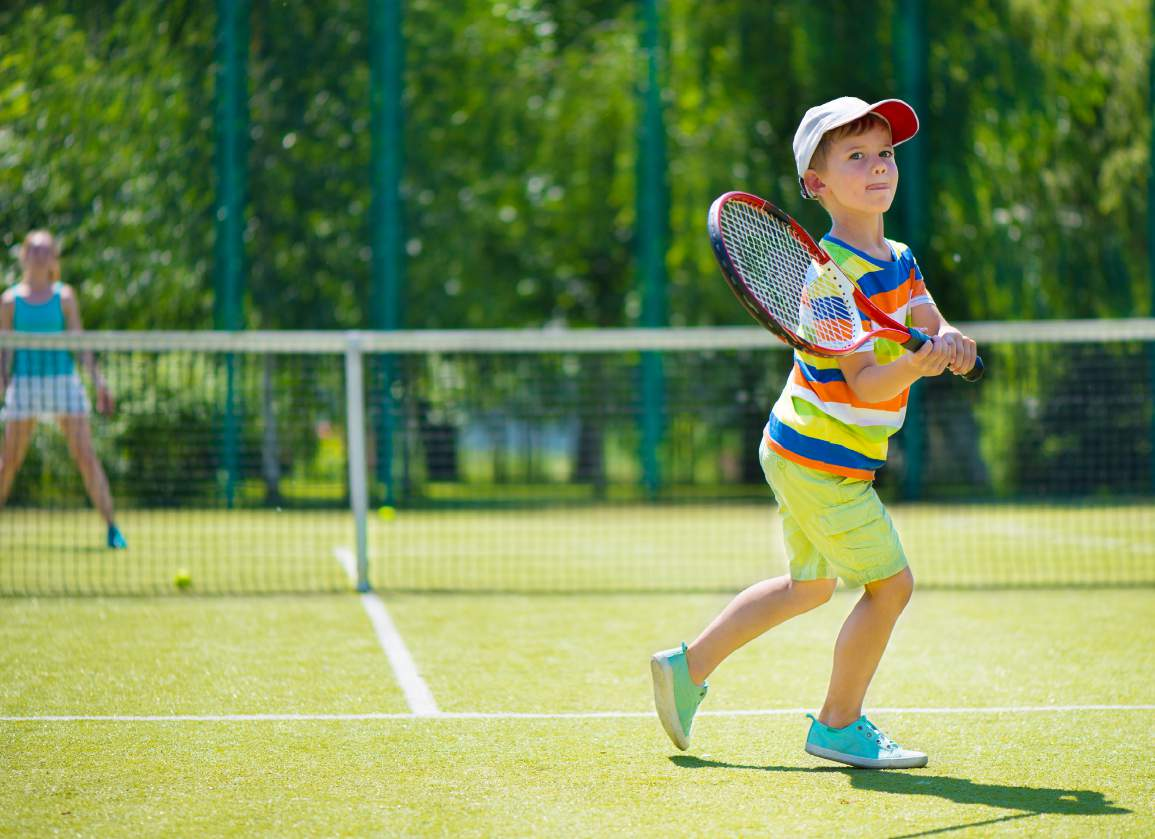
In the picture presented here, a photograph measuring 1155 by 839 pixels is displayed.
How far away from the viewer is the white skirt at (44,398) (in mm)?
8656

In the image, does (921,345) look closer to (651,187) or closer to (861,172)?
(861,172)

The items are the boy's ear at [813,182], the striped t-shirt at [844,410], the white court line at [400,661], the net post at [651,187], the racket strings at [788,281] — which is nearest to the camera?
the racket strings at [788,281]

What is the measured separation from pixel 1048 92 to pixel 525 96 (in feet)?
17.5

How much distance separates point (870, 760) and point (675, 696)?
0.55m

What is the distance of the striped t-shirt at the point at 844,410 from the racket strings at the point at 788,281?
0.07 m

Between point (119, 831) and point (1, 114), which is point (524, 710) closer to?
point (119, 831)

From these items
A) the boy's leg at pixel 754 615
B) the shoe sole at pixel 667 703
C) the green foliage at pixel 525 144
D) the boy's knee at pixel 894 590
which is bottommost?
the shoe sole at pixel 667 703

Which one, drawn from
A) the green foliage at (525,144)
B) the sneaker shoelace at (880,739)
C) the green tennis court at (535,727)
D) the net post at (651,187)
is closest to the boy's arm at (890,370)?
the sneaker shoelace at (880,739)

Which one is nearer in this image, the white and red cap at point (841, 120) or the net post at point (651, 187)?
the white and red cap at point (841, 120)

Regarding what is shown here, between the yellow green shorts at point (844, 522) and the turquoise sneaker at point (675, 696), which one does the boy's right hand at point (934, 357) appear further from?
the turquoise sneaker at point (675, 696)

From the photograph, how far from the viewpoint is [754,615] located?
171 inches

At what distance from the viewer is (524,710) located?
5.01 m

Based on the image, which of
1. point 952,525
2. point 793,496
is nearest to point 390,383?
point 952,525

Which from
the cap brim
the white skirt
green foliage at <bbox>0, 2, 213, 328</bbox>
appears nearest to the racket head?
the cap brim
